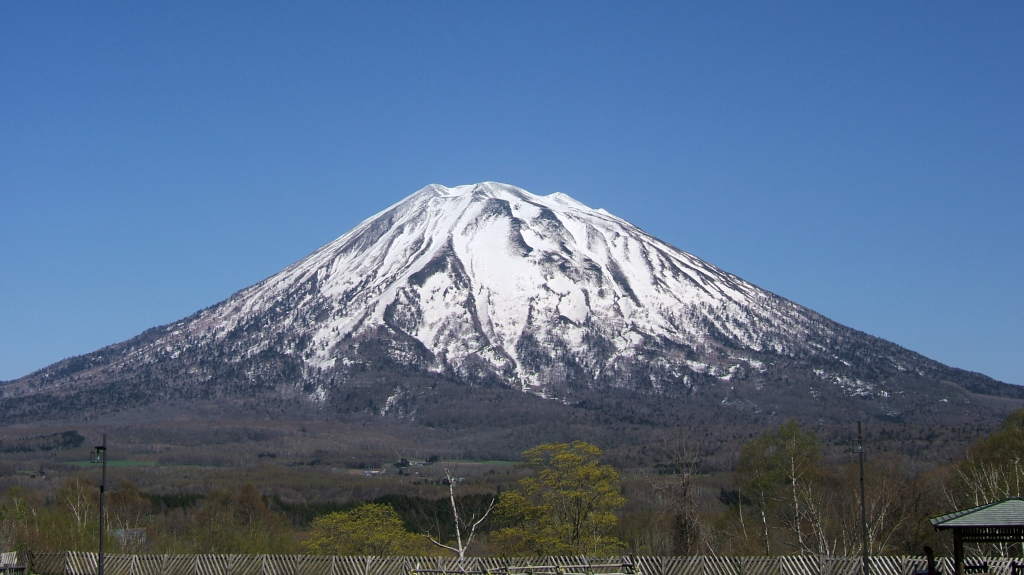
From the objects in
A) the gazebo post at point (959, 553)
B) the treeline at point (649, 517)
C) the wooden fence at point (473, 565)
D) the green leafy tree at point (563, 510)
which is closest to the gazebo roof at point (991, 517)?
the gazebo post at point (959, 553)

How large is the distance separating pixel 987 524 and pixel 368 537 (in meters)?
31.9

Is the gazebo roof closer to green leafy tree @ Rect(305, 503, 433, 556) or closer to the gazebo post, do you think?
the gazebo post

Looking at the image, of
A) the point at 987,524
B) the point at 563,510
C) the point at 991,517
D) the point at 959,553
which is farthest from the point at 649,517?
the point at 987,524

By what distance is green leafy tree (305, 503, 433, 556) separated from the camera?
5091cm

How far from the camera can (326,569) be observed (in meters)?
37.8

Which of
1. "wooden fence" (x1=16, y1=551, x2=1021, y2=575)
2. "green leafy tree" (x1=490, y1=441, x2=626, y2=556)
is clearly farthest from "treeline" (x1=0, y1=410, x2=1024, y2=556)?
"wooden fence" (x1=16, y1=551, x2=1021, y2=575)

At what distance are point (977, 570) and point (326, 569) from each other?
1997 cm

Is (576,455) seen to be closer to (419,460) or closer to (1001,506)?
(1001,506)

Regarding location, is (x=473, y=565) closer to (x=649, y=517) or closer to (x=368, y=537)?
(x=368, y=537)

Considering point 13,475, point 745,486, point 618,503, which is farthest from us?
point 13,475

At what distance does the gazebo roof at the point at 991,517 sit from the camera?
2506 cm

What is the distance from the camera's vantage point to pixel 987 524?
25078 millimetres

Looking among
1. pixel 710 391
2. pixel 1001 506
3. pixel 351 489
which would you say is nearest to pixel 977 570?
pixel 1001 506

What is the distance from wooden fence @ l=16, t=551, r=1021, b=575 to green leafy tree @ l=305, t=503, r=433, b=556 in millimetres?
11114
